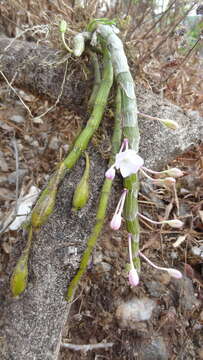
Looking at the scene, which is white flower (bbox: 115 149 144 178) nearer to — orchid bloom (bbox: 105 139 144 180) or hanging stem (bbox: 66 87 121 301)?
orchid bloom (bbox: 105 139 144 180)

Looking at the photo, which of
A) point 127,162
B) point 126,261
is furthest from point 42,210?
point 126,261

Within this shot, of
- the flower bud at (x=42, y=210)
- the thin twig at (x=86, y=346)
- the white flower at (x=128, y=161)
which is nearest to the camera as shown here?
the white flower at (x=128, y=161)

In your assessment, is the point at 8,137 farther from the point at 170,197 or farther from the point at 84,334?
the point at 84,334

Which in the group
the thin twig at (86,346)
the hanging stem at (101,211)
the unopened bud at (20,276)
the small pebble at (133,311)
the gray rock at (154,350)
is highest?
the hanging stem at (101,211)

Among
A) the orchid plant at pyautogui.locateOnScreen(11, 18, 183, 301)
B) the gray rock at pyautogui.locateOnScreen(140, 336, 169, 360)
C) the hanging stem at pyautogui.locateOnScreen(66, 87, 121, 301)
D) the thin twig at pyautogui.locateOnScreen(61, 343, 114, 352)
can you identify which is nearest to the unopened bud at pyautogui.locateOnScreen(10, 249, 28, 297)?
the orchid plant at pyautogui.locateOnScreen(11, 18, 183, 301)

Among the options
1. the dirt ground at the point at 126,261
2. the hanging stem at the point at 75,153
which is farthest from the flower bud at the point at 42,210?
the dirt ground at the point at 126,261

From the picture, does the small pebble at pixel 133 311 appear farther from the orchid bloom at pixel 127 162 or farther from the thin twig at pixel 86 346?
the orchid bloom at pixel 127 162

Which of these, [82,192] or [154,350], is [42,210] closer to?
[82,192]

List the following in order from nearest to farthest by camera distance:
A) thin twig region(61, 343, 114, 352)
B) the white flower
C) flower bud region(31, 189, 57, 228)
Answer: the white flower, flower bud region(31, 189, 57, 228), thin twig region(61, 343, 114, 352)
